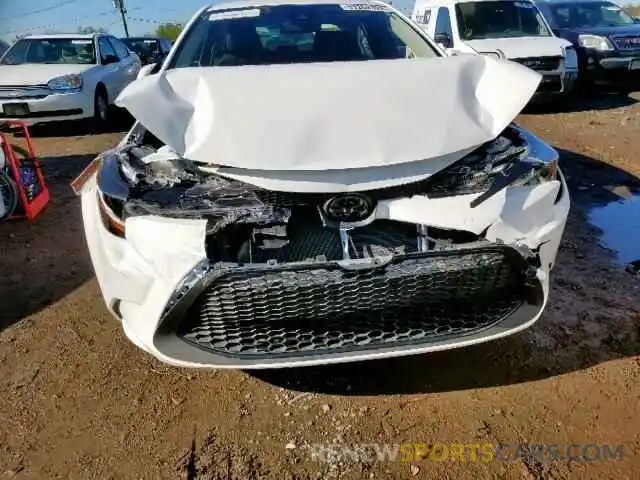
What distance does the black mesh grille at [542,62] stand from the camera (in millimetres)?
8203

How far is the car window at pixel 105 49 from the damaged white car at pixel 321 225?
291 inches

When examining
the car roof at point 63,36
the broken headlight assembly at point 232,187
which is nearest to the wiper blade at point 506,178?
the broken headlight assembly at point 232,187

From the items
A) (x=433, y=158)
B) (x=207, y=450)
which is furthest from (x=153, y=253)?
(x=433, y=158)

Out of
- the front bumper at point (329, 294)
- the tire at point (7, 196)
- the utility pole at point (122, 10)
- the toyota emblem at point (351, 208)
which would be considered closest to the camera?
the front bumper at point (329, 294)

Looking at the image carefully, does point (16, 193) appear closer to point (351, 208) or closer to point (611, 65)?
point (351, 208)

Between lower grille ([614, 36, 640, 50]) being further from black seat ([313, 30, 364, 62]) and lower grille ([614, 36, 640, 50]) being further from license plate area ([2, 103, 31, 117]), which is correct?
license plate area ([2, 103, 31, 117])

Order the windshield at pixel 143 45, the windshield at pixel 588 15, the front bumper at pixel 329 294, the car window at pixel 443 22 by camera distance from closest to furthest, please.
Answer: the front bumper at pixel 329 294 < the car window at pixel 443 22 < the windshield at pixel 588 15 < the windshield at pixel 143 45

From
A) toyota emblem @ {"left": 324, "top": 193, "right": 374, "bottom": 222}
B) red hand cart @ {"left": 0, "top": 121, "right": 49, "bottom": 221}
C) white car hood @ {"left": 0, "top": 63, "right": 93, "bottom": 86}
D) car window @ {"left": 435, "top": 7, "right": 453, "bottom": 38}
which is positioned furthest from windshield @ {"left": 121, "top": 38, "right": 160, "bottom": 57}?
toyota emblem @ {"left": 324, "top": 193, "right": 374, "bottom": 222}

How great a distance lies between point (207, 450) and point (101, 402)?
60 cm

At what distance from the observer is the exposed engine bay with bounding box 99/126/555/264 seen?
2.07 meters

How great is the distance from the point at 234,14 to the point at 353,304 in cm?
248

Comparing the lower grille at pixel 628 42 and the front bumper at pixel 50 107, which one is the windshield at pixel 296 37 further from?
the lower grille at pixel 628 42

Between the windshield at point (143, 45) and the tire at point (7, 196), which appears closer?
the tire at point (7, 196)

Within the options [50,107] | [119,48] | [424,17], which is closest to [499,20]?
[424,17]
